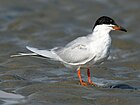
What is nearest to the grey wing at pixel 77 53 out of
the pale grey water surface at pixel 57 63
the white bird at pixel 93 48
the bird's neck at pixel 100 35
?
the white bird at pixel 93 48

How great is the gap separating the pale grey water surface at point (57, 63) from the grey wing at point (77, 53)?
37cm

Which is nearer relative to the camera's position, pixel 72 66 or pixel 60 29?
pixel 72 66

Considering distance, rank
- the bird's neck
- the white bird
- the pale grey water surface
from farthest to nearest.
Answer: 1. the bird's neck
2. the white bird
3. the pale grey water surface

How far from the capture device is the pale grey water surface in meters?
7.49

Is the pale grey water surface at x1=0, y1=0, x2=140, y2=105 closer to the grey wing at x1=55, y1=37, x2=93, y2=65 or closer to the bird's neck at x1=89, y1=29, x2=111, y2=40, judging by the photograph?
→ the grey wing at x1=55, y1=37, x2=93, y2=65

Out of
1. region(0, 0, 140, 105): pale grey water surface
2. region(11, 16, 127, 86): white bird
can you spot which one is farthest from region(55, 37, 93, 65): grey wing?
region(0, 0, 140, 105): pale grey water surface

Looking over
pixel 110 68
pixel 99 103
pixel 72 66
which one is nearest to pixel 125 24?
pixel 110 68

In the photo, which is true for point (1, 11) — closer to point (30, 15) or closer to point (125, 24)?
point (30, 15)

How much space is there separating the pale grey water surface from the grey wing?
37 cm

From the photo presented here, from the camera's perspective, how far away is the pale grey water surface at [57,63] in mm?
7488

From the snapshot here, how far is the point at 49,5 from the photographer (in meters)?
15.1

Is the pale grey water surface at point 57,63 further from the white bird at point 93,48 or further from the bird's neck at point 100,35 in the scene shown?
the bird's neck at point 100,35

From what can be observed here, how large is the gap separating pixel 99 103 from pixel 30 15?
292 inches

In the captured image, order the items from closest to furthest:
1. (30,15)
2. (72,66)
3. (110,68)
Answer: (72,66), (110,68), (30,15)
